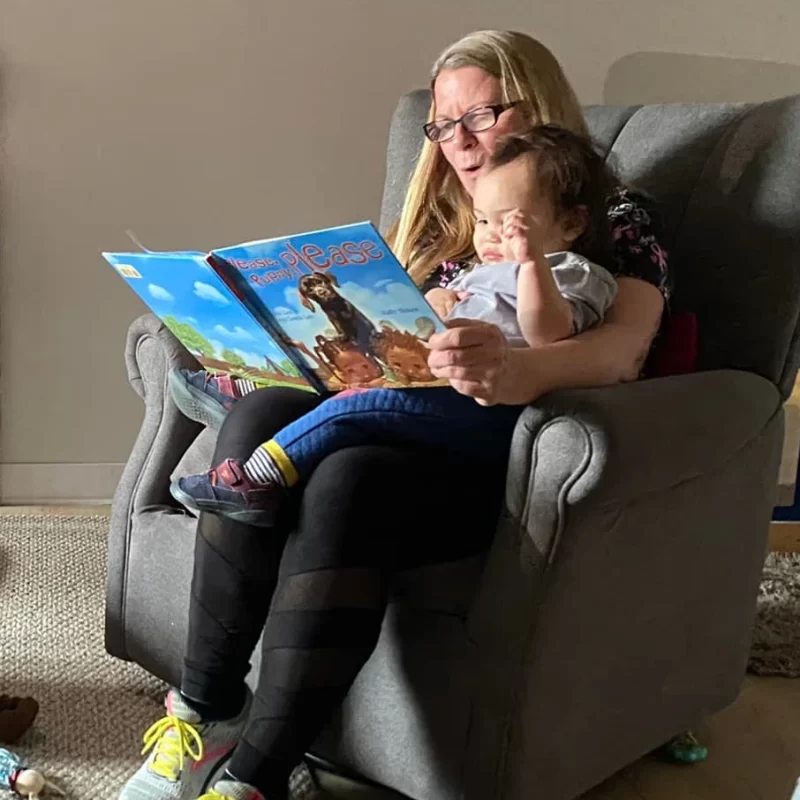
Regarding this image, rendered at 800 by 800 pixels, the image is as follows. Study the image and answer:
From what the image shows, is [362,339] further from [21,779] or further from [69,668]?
[69,668]

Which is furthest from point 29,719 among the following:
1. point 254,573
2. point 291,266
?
point 291,266

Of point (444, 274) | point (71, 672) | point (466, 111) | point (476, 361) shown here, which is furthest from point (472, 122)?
point (71, 672)

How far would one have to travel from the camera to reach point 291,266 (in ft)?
3.14

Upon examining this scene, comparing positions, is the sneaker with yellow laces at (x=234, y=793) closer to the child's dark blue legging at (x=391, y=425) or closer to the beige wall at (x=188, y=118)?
the child's dark blue legging at (x=391, y=425)

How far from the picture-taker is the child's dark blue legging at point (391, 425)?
101 cm

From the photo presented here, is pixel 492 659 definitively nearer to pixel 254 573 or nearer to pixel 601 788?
pixel 254 573

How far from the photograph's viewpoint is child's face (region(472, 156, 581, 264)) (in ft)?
3.54

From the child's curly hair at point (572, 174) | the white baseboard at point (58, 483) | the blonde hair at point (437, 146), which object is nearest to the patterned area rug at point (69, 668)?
the white baseboard at point (58, 483)

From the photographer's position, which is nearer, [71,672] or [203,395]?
[203,395]

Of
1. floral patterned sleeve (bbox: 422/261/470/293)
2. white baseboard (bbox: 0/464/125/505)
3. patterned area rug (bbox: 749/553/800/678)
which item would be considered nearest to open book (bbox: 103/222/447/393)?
floral patterned sleeve (bbox: 422/261/470/293)

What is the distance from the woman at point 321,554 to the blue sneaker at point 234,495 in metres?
0.03

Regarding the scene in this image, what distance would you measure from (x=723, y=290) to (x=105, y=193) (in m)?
1.34

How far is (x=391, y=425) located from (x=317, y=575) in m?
0.16

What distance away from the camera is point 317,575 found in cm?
95
